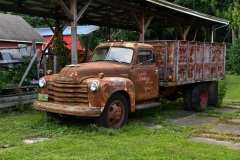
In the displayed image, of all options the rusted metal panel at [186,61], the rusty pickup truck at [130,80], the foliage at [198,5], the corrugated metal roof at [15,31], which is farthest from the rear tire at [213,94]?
the foliage at [198,5]

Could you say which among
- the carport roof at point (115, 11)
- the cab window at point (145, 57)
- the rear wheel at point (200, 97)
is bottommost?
the rear wheel at point (200, 97)

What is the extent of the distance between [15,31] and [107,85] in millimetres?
24336

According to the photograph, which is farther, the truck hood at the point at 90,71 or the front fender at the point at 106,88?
the truck hood at the point at 90,71

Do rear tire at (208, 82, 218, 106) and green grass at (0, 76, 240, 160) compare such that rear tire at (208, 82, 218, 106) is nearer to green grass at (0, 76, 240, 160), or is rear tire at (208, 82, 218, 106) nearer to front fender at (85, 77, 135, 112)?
green grass at (0, 76, 240, 160)

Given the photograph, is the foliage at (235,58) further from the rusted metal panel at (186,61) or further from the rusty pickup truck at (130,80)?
the rusted metal panel at (186,61)

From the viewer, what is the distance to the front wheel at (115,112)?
25.5ft

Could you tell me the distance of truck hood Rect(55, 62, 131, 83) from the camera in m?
7.85

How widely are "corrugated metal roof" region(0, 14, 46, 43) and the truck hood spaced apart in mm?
20139

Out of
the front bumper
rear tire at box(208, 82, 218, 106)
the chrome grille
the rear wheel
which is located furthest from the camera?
rear tire at box(208, 82, 218, 106)

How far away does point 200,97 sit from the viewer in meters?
11.8

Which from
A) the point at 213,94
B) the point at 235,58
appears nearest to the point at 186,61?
→ the point at 213,94

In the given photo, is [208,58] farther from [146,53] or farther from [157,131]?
[157,131]

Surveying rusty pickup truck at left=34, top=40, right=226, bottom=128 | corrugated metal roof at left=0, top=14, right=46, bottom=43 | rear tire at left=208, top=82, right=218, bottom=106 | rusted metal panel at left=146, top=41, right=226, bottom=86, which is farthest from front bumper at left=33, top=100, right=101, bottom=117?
corrugated metal roof at left=0, top=14, right=46, bottom=43

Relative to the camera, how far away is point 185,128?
8.36 meters
